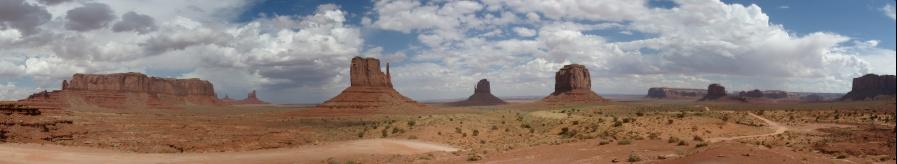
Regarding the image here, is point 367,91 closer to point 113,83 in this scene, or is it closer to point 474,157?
point 474,157

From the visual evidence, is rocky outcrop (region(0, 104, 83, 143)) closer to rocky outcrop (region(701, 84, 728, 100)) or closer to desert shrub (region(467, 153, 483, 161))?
desert shrub (region(467, 153, 483, 161))

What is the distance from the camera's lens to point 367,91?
10931cm

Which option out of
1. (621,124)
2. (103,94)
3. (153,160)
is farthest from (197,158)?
A: (103,94)

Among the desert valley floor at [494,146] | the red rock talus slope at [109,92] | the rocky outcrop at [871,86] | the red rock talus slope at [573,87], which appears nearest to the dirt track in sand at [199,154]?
the desert valley floor at [494,146]

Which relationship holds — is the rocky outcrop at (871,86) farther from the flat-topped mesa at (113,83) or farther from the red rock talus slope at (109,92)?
the flat-topped mesa at (113,83)

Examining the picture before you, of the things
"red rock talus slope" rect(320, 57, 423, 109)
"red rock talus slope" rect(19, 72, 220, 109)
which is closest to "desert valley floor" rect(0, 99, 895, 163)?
"red rock talus slope" rect(320, 57, 423, 109)

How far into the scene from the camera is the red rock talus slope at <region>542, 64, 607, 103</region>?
147m

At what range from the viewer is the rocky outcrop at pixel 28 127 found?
34781 millimetres

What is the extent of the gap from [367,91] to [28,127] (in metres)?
72.3

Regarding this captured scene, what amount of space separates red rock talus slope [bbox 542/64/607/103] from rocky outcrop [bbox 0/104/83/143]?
389ft

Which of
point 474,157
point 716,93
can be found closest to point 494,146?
point 474,157

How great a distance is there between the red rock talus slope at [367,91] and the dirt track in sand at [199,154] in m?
67.4

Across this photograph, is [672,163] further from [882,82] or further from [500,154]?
[882,82]

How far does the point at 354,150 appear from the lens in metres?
30.1
